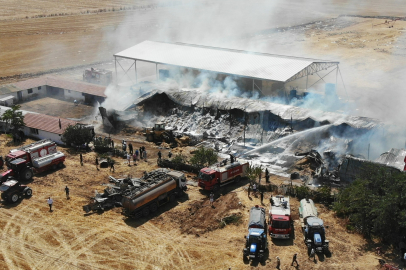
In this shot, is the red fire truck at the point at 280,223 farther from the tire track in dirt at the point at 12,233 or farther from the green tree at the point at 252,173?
the tire track in dirt at the point at 12,233

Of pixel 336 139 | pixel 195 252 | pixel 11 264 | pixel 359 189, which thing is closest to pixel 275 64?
pixel 336 139

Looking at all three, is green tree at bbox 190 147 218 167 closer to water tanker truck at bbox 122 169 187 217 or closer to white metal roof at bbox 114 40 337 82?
water tanker truck at bbox 122 169 187 217

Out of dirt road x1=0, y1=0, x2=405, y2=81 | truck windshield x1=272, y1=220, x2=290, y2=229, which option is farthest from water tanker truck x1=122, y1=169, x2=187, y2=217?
dirt road x1=0, y1=0, x2=405, y2=81

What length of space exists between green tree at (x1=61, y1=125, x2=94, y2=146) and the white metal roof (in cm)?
1575

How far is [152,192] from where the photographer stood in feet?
92.2

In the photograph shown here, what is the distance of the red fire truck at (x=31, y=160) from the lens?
108 feet

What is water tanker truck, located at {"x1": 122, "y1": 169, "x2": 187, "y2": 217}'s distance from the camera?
27.3m

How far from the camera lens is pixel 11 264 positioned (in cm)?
2392

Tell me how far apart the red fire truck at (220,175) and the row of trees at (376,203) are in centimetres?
735

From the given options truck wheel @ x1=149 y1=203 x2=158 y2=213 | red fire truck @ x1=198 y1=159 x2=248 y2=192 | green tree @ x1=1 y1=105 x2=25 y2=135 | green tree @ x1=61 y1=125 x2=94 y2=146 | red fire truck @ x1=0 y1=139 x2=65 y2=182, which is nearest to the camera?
truck wheel @ x1=149 y1=203 x2=158 y2=213

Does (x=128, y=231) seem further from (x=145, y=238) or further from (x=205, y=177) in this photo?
(x=205, y=177)

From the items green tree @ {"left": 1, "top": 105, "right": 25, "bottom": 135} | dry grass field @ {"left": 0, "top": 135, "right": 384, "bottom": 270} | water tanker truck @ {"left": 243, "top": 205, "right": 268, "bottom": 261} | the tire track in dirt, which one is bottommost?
the tire track in dirt

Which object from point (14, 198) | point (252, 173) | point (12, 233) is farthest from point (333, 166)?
point (14, 198)

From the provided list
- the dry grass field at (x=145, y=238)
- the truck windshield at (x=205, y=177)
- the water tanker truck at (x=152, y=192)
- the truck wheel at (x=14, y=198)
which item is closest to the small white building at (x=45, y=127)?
the dry grass field at (x=145, y=238)
